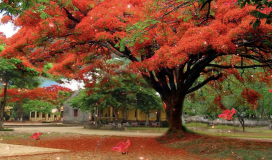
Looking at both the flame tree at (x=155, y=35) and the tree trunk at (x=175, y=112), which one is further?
the tree trunk at (x=175, y=112)

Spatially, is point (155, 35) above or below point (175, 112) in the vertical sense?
above

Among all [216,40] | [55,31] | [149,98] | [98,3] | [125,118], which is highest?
[98,3]

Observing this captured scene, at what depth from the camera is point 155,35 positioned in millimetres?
12766

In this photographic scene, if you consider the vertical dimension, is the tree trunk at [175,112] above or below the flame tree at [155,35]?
below

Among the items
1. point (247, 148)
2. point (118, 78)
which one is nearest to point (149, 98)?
point (118, 78)

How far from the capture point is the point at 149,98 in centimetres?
2831

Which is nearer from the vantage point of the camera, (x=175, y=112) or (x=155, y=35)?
(x=155, y=35)

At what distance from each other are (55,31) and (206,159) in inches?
341

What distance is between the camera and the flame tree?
9.95 meters

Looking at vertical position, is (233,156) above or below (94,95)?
below

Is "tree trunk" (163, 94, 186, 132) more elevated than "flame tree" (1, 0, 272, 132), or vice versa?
"flame tree" (1, 0, 272, 132)

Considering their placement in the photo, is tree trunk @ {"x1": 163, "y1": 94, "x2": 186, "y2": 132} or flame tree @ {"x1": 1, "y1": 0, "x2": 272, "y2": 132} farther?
tree trunk @ {"x1": 163, "y1": 94, "x2": 186, "y2": 132}

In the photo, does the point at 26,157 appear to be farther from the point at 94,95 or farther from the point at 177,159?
the point at 94,95

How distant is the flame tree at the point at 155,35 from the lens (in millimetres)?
9953
